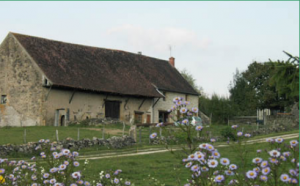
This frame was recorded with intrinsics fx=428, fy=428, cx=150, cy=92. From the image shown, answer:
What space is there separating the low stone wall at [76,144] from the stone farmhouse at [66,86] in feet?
33.9

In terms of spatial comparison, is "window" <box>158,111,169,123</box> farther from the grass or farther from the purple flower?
the purple flower

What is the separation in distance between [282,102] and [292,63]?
42698 mm

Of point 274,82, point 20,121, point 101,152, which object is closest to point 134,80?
point 20,121

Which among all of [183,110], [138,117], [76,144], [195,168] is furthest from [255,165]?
[138,117]

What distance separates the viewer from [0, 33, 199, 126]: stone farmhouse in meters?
33.4

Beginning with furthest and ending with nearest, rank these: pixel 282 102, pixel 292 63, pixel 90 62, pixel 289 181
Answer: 1. pixel 282 102
2. pixel 90 62
3. pixel 292 63
4. pixel 289 181

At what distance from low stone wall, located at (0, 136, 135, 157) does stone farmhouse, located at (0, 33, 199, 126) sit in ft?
33.9

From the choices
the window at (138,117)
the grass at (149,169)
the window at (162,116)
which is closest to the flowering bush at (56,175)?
the grass at (149,169)

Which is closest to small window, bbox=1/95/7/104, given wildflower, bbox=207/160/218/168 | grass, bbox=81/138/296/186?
grass, bbox=81/138/296/186

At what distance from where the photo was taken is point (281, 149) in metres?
5.15

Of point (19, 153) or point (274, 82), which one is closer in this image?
point (274, 82)

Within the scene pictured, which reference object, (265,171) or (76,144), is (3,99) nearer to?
(76,144)

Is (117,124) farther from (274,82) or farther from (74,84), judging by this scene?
(274,82)

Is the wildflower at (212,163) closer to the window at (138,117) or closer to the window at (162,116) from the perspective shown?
the window at (138,117)
